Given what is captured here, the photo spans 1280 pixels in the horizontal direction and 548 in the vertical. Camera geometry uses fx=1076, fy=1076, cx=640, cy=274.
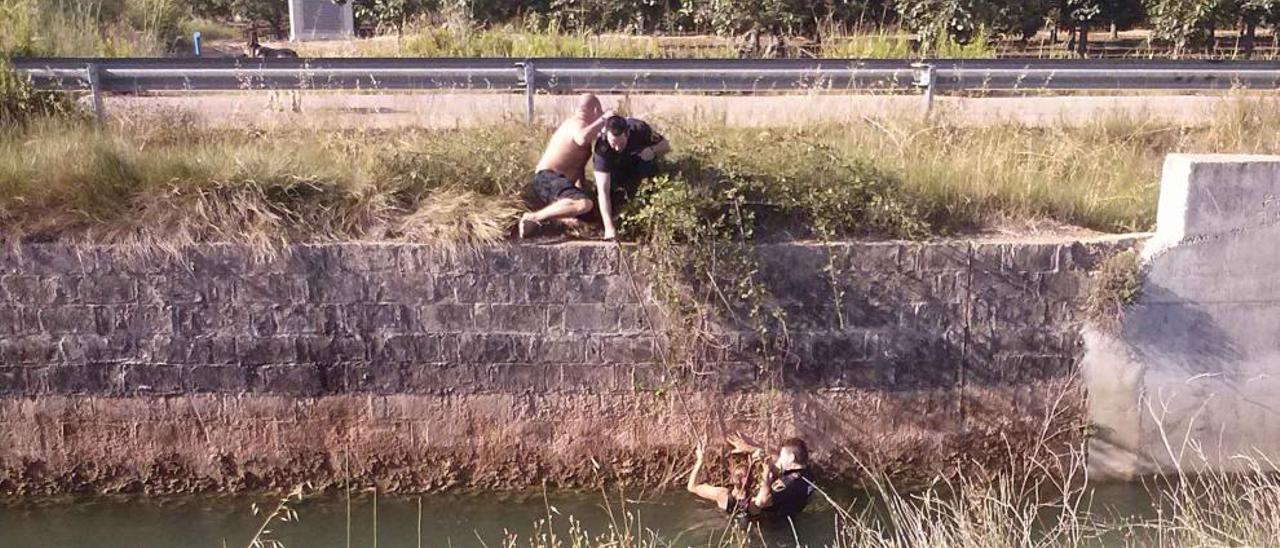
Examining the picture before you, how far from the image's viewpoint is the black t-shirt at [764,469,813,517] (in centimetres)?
674

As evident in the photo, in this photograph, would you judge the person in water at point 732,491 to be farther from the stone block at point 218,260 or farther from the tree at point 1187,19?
the tree at point 1187,19

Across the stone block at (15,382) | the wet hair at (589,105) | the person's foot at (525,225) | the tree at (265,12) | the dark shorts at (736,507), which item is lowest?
the dark shorts at (736,507)

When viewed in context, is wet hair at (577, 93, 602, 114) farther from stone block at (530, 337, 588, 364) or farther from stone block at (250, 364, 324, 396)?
stone block at (250, 364, 324, 396)

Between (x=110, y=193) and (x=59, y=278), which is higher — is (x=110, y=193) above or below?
above

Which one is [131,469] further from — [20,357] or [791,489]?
[791,489]

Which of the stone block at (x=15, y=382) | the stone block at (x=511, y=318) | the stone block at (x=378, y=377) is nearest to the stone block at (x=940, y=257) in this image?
the stone block at (x=511, y=318)

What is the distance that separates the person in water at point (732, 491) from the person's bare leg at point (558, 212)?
1811mm

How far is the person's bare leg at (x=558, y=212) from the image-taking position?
7078 mm

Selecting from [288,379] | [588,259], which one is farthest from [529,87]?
[288,379]

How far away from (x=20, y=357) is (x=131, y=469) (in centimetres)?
Answer: 101

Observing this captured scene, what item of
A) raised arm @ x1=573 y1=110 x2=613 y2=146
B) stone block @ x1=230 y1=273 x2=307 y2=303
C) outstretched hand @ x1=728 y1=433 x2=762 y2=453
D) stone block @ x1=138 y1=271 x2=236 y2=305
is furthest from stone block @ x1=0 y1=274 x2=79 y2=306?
outstretched hand @ x1=728 y1=433 x2=762 y2=453

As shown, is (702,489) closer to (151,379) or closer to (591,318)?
(591,318)

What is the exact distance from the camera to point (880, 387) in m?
7.33

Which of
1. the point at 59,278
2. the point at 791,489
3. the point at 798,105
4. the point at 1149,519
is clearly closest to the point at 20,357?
the point at 59,278
